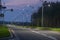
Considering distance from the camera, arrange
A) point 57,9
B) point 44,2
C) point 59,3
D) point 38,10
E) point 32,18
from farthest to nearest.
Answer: point 32,18 < point 38,10 < point 59,3 < point 57,9 < point 44,2

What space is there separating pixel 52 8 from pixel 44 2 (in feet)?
55.2

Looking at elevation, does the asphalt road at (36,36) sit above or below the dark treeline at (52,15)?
above

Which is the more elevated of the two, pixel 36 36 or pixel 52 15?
pixel 36 36

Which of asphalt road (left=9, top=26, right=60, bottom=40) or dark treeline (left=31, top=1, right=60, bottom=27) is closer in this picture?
asphalt road (left=9, top=26, right=60, bottom=40)

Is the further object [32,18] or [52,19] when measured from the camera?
[32,18]

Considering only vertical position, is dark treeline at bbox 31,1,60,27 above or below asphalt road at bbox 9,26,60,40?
below

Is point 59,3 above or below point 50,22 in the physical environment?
above

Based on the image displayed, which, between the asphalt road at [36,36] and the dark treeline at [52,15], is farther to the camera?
the dark treeline at [52,15]

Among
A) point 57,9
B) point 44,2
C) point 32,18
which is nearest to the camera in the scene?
point 44,2

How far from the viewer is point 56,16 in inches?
3925

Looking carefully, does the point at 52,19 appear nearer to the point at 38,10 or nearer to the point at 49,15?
the point at 49,15

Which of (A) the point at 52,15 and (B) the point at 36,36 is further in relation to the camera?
(A) the point at 52,15

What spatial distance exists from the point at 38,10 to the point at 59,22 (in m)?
20.7

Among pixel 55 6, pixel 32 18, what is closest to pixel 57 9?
pixel 55 6
